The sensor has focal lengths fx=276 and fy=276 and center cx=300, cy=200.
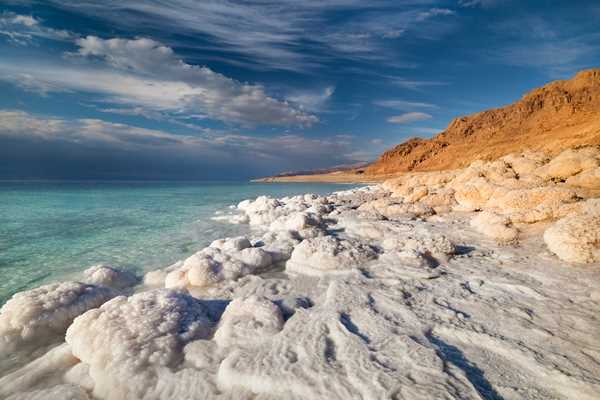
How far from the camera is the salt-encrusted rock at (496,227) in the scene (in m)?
5.66

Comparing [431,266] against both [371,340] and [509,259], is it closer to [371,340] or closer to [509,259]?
[509,259]

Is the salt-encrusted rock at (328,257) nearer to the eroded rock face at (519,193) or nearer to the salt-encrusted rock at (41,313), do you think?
the eroded rock face at (519,193)

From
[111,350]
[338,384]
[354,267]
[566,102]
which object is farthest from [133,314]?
[566,102]

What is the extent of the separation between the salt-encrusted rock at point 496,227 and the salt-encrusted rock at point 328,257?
280cm

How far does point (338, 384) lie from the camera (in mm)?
2090

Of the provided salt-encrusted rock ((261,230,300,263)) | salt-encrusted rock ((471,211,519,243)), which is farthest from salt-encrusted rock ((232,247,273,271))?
salt-encrusted rock ((471,211,519,243))

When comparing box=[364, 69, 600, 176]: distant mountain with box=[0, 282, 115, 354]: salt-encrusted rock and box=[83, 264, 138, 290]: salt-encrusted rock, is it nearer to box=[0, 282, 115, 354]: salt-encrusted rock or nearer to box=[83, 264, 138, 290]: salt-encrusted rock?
box=[83, 264, 138, 290]: salt-encrusted rock

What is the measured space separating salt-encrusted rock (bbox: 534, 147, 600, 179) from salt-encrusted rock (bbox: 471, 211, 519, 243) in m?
4.15

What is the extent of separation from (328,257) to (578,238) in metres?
3.88

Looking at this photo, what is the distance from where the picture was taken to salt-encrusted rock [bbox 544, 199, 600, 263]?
4.11 metres

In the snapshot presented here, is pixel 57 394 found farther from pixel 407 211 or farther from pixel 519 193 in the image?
pixel 407 211

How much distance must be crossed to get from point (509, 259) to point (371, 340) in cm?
349

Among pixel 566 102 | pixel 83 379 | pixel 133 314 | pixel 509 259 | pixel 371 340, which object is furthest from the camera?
pixel 566 102

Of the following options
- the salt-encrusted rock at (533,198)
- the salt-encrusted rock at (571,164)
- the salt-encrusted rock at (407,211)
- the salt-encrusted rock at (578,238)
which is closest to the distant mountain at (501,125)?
the salt-encrusted rock at (571,164)
